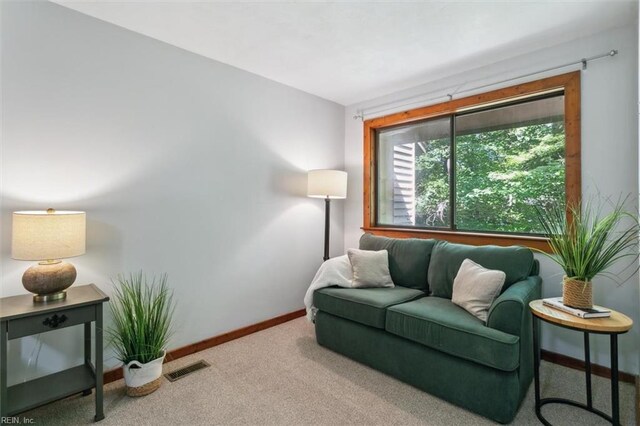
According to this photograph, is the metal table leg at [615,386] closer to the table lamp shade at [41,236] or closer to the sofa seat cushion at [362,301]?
the sofa seat cushion at [362,301]

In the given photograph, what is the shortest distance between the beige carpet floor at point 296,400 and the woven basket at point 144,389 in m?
0.03

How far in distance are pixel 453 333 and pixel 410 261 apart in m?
1.03

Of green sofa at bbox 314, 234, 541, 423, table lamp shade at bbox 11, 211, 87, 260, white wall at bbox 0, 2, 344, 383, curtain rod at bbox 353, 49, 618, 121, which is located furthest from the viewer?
curtain rod at bbox 353, 49, 618, 121

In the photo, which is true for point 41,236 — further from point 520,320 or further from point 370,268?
point 520,320

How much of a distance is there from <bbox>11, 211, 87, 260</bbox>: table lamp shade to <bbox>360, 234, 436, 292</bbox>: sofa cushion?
2510 millimetres

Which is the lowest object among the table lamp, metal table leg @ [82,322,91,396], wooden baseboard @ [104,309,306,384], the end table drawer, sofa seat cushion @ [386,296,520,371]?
wooden baseboard @ [104,309,306,384]

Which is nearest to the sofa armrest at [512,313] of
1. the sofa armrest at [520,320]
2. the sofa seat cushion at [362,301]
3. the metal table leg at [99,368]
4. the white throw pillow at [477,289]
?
the sofa armrest at [520,320]

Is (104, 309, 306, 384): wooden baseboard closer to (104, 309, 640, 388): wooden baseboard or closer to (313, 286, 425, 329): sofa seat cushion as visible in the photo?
(104, 309, 640, 388): wooden baseboard

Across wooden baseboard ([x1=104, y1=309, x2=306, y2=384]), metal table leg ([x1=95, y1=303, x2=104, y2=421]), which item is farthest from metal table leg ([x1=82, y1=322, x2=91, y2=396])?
metal table leg ([x1=95, y1=303, x2=104, y2=421])

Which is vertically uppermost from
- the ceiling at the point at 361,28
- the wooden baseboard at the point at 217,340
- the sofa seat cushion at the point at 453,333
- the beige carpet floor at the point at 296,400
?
the ceiling at the point at 361,28

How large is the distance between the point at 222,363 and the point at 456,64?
3310mm

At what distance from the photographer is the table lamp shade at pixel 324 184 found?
330cm

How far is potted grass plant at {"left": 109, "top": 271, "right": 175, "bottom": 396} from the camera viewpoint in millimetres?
2061

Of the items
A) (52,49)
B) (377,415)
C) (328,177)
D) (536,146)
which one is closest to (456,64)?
(536,146)
